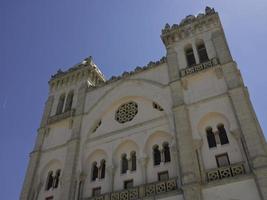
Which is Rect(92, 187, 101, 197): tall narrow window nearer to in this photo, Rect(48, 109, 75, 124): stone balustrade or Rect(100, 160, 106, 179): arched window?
Rect(100, 160, 106, 179): arched window

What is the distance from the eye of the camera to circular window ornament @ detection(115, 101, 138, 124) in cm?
2266

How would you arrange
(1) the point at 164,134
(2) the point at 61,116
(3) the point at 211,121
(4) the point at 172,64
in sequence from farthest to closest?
1. (2) the point at 61,116
2. (4) the point at 172,64
3. (1) the point at 164,134
4. (3) the point at 211,121

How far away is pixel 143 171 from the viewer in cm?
1897

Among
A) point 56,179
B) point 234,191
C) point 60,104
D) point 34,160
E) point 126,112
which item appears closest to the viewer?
point 234,191

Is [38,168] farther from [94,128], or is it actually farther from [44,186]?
[94,128]

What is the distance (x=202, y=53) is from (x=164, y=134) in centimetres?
759

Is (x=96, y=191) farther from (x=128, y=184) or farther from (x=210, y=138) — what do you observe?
(x=210, y=138)

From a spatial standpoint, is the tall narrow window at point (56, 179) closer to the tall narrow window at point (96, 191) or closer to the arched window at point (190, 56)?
the tall narrow window at point (96, 191)

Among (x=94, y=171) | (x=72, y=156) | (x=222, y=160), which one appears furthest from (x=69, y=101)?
(x=222, y=160)

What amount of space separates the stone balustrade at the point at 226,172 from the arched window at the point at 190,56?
9.33m

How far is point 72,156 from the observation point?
2194 cm

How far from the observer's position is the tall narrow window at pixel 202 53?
76.3 feet

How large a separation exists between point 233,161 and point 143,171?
17.7 ft

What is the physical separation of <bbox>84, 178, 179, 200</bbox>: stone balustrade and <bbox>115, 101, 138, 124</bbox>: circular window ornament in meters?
5.75
